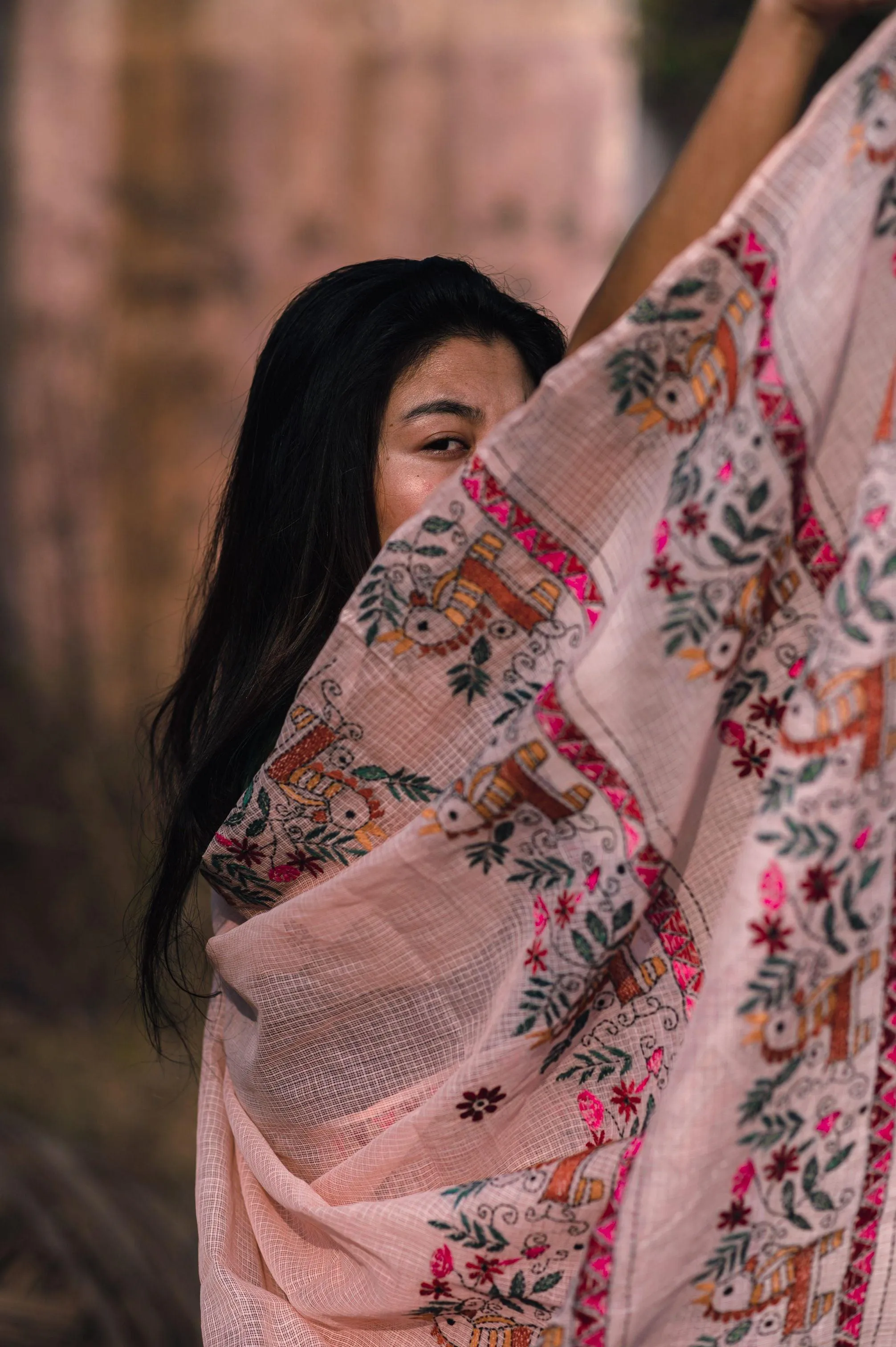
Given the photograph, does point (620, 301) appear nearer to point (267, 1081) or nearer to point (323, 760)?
point (323, 760)

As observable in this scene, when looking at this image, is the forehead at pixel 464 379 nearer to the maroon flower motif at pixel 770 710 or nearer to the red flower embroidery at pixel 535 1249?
the maroon flower motif at pixel 770 710

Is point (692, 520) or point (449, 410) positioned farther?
point (449, 410)

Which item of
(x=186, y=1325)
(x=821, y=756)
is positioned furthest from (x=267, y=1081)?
(x=186, y=1325)

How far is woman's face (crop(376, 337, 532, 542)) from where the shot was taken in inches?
32.2

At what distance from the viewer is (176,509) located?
11.7 ft

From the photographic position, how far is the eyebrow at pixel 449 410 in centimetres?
82

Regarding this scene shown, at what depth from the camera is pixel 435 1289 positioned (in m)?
0.60

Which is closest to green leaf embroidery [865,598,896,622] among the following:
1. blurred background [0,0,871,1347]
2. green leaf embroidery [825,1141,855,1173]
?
green leaf embroidery [825,1141,855,1173]

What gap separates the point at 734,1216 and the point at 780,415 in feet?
1.05

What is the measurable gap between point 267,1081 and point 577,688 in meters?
0.34

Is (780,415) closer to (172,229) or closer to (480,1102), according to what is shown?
(480,1102)

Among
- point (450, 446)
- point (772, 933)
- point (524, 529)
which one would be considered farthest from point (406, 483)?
point (772, 933)

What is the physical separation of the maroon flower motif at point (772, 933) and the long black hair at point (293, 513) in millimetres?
438

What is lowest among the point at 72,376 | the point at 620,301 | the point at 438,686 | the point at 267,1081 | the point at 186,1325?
the point at 186,1325
